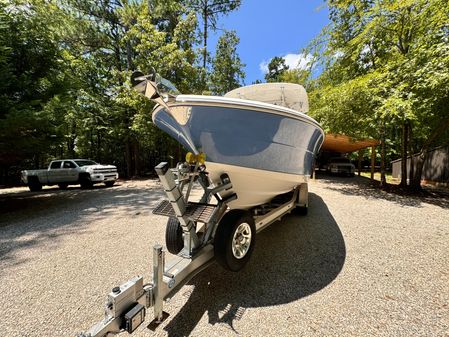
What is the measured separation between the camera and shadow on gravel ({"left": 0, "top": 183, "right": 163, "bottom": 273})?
3.54m

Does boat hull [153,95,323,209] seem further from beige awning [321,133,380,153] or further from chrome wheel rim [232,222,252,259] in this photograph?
beige awning [321,133,380,153]

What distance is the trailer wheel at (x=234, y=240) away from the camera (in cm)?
211

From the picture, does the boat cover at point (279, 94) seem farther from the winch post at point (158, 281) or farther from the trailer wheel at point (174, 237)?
the winch post at point (158, 281)

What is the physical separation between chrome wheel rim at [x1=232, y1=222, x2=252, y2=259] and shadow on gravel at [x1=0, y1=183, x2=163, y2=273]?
3003 millimetres

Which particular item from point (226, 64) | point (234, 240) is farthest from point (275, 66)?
point (234, 240)

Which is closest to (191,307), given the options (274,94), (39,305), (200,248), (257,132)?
(200,248)

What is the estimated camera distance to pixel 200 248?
2201 millimetres

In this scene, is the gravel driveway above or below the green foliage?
below

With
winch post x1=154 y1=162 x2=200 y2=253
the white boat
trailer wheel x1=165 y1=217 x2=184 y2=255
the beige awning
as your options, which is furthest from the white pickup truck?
the beige awning

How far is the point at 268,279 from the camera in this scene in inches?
94.3

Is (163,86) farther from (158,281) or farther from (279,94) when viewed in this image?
(279,94)

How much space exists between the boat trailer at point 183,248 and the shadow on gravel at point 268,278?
0.28 metres

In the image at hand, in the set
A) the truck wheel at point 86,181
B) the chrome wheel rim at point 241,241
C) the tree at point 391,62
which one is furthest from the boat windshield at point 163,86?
the truck wheel at point 86,181

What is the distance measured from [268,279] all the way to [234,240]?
2.15 feet
